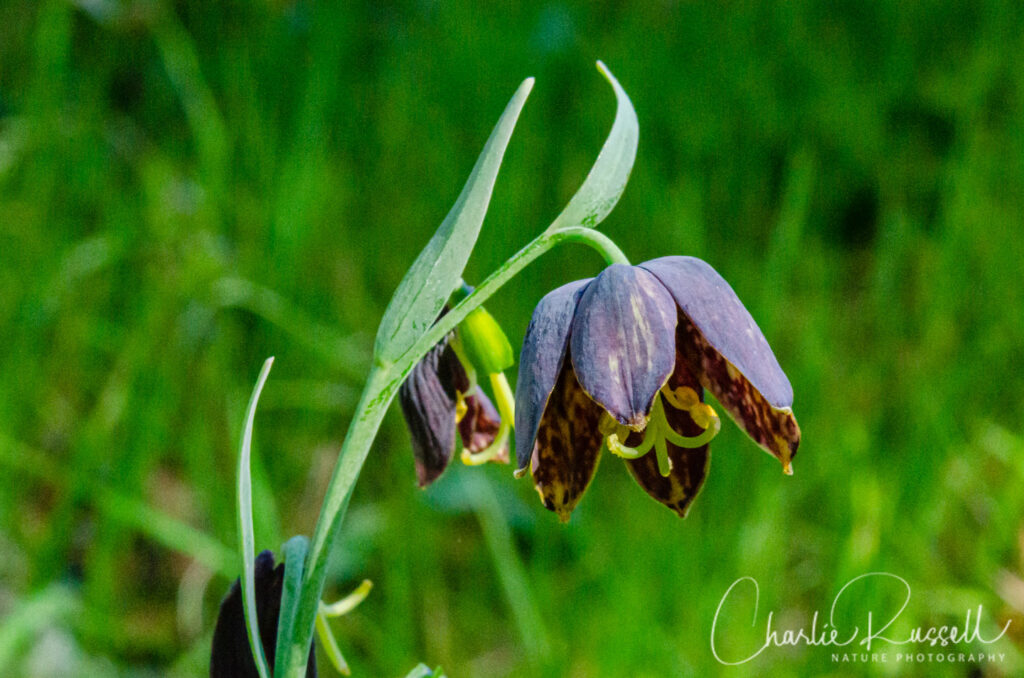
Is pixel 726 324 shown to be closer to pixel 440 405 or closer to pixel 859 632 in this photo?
pixel 440 405

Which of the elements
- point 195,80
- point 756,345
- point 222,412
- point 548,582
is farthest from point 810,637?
point 195,80

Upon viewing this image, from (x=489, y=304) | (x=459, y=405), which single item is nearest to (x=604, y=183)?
(x=459, y=405)

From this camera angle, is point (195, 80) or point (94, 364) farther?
point (195, 80)

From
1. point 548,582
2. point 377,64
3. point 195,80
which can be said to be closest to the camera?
point 548,582

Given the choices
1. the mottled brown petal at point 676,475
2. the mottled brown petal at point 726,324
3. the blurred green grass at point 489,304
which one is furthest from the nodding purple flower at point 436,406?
the blurred green grass at point 489,304

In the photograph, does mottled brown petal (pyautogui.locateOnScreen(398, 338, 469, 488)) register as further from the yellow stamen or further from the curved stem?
the curved stem

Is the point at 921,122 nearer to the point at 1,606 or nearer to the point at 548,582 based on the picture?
the point at 548,582

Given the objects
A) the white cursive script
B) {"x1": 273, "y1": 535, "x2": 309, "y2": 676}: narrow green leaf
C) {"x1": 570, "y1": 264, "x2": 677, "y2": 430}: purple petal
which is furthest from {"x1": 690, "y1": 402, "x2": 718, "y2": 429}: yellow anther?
the white cursive script

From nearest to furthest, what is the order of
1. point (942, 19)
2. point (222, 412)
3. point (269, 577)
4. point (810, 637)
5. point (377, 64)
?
point (269, 577)
point (810, 637)
point (222, 412)
point (942, 19)
point (377, 64)
